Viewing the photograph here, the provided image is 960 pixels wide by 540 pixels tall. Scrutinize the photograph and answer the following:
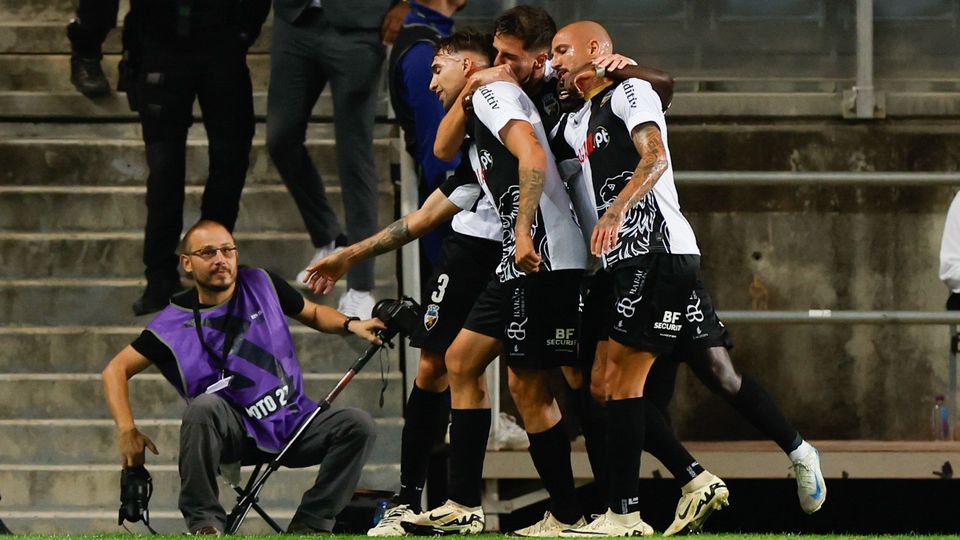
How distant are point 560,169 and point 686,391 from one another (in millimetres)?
3723

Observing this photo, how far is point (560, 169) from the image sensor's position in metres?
7.02

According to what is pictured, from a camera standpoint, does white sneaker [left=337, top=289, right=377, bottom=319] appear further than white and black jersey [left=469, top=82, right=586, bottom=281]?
Yes

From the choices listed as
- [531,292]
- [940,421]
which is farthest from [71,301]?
[940,421]

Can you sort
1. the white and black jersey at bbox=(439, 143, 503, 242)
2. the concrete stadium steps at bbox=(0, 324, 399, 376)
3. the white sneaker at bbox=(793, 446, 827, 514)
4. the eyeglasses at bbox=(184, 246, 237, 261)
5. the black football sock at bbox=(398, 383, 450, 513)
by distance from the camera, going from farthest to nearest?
the concrete stadium steps at bbox=(0, 324, 399, 376), the eyeglasses at bbox=(184, 246, 237, 261), the white sneaker at bbox=(793, 446, 827, 514), the black football sock at bbox=(398, 383, 450, 513), the white and black jersey at bbox=(439, 143, 503, 242)

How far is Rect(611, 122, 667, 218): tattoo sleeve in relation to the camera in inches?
254

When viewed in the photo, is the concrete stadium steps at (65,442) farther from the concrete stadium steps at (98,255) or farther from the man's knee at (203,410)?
the man's knee at (203,410)

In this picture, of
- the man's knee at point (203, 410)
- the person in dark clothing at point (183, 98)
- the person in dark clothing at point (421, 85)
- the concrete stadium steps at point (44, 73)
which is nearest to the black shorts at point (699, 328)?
the person in dark clothing at point (421, 85)

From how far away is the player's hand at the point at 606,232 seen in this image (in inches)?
251

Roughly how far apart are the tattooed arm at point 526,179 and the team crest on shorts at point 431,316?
Result: 69 cm

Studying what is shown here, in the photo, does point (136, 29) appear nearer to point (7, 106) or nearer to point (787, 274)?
point (7, 106)

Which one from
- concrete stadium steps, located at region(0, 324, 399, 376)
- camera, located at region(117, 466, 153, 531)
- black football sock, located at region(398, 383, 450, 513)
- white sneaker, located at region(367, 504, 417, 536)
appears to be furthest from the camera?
concrete stadium steps, located at region(0, 324, 399, 376)

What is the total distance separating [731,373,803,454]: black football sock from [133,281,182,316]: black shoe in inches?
132

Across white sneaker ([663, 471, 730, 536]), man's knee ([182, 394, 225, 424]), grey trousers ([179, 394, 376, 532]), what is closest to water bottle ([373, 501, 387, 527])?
grey trousers ([179, 394, 376, 532])

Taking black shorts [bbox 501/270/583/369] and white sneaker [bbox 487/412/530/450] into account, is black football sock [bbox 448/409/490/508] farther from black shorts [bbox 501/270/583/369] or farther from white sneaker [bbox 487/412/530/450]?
white sneaker [bbox 487/412/530/450]
